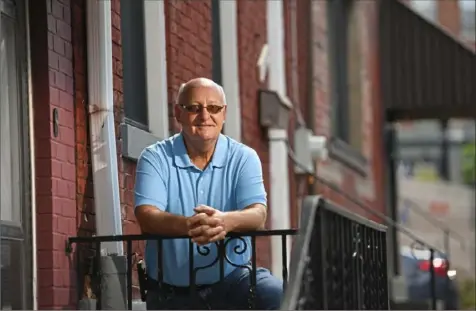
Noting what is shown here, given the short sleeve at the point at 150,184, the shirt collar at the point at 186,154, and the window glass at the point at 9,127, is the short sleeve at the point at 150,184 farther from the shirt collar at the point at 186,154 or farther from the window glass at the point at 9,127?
the window glass at the point at 9,127

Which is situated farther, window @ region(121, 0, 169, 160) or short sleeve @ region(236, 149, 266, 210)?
window @ region(121, 0, 169, 160)

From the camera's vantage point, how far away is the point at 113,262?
24.7ft

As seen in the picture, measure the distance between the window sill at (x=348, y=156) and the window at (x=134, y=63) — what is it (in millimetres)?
6632

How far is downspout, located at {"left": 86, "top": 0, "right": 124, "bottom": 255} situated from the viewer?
7754mm

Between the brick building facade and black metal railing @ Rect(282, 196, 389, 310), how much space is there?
1.33 metres

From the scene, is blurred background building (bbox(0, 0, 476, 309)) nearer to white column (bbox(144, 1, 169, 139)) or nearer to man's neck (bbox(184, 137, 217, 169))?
white column (bbox(144, 1, 169, 139))

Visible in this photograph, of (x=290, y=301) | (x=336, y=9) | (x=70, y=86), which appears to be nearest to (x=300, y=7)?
(x=336, y=9)

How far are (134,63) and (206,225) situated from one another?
2.50 m

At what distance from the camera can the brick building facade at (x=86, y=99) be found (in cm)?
728

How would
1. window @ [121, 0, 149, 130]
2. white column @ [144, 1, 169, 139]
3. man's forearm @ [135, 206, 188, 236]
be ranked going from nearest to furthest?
man's forearm @ [135, 206, 188, 236] → window @ [121, 0, 149, 130] → white column @ [144, 1, 169, 139]

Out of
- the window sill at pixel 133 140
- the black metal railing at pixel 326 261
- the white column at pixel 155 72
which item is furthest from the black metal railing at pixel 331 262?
the white column at pixel 155 72

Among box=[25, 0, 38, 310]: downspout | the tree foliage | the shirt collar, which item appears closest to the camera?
the shirt collar

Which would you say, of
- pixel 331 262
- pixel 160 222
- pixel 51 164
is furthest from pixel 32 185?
pixel 331 262

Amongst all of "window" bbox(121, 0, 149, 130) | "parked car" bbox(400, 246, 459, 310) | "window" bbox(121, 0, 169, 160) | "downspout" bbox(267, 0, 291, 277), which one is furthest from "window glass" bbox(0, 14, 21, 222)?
"parked car" bbox(400, 246, 459, 310)
